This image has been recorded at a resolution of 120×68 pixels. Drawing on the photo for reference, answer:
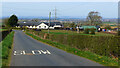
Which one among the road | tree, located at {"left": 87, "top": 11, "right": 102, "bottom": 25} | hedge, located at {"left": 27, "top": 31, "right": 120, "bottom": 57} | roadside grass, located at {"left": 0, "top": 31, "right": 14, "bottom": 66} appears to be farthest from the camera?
tree, located at {"left": 87, "top": 11, "right": 102, "bottom": 25}

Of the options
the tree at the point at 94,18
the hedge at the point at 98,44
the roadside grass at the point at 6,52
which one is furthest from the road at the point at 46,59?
the tree at the point at 94,18

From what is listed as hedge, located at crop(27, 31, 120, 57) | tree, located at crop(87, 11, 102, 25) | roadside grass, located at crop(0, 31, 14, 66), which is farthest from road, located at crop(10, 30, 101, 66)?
tree, located at crop(87, 11, 102, 25)

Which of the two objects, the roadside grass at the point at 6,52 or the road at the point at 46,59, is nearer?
the road at the point at 46,59

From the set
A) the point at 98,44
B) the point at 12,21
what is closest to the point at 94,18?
the point at 12,21

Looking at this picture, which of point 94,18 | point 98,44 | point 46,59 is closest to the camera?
point 46,59

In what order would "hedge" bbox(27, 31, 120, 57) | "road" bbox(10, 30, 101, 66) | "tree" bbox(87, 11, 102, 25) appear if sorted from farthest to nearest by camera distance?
"tree" bbox(87, 11, 102, 25)
"hedge" bbox(27, 31, 120, 57)
"road" bbox(10, 30, 101, 66)

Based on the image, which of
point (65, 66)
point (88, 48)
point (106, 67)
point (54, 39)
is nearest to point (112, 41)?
point (88, 48)

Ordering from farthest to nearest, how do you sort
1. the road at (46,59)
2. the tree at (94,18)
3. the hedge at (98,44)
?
the tree at (94,18)
the hedge at (98,44)
the road at (46,59)

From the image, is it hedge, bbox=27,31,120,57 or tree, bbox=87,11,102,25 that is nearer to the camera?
hedge, bbox=27,31,120,57

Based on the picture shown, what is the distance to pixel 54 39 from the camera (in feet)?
117

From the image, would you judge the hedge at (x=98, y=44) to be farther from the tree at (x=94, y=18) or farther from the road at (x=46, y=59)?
the tree at (x=94, y=18)

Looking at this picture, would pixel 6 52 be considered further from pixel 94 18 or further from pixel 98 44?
pixel 94 18

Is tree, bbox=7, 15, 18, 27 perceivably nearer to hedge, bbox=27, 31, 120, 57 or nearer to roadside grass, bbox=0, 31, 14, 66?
roadside grass, bbox=0, 31, 14, 66

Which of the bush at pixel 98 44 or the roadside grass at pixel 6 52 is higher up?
the bush at pixel 98 44
